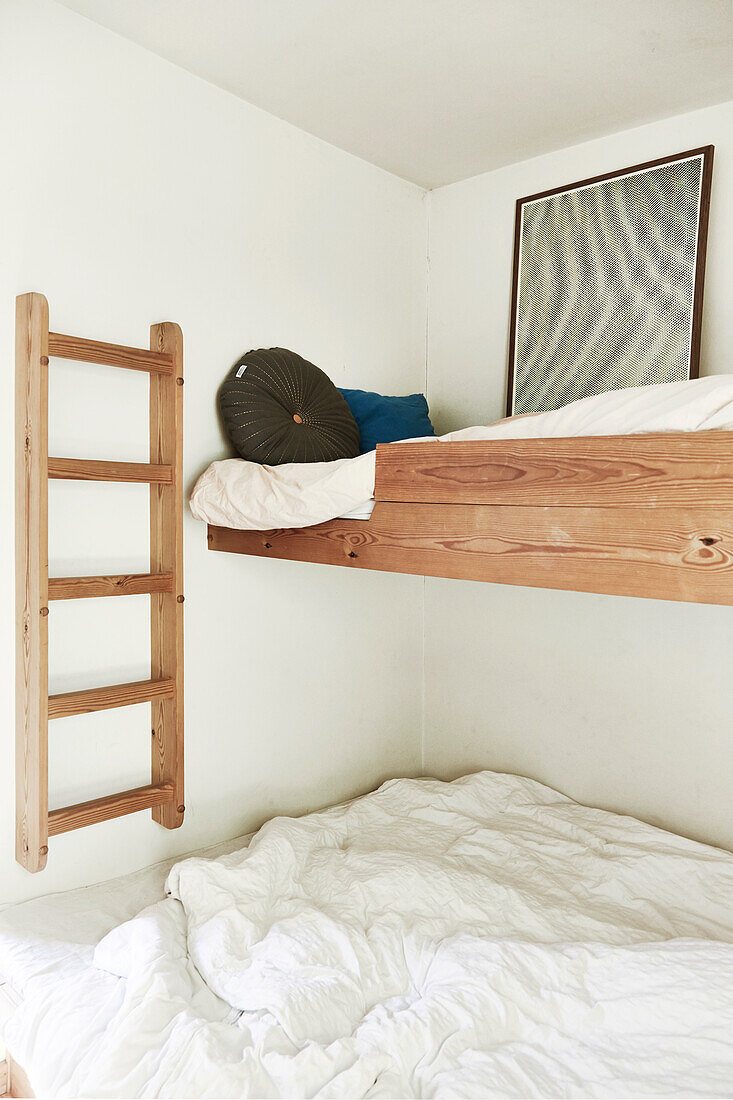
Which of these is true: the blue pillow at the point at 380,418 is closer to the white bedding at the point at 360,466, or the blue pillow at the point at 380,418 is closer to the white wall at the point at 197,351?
the white wall at the point at 197,351

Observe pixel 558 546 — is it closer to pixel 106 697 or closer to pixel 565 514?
pixel 565 514

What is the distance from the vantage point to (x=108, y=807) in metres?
1.95

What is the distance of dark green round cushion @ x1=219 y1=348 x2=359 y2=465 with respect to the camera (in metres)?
2.26

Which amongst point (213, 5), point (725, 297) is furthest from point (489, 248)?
point (213, 5)

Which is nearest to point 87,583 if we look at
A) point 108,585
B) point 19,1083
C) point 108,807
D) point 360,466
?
point 108,585

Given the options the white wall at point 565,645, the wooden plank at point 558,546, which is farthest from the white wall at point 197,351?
the wooden plank at point 558,546

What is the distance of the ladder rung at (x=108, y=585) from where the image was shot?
1.88 metres

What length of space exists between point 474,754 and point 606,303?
1702 mm

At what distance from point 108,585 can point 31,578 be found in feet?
0.61

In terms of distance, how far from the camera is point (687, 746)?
2451 millimetres

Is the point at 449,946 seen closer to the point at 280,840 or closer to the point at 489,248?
the point at 280,840

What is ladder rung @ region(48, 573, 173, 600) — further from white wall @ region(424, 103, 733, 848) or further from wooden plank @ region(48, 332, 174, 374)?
white wall @ region(424, 103, 733, 848)

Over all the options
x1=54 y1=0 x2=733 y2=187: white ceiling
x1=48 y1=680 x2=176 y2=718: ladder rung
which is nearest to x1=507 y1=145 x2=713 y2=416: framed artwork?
x1=54 y1=0 x2=733 y2=187: white ceiling

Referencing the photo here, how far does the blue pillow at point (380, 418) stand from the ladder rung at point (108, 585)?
83 cm
